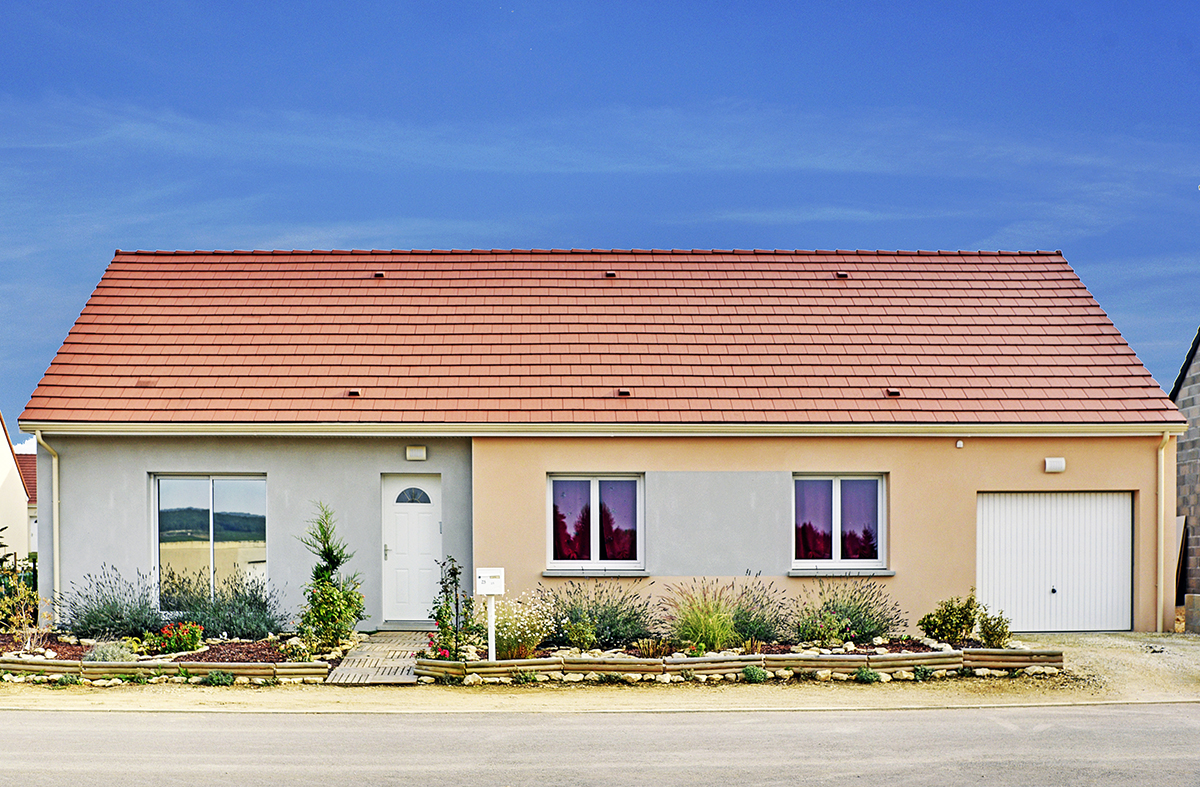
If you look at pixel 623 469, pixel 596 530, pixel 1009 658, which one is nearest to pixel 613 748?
pixel 1009 658

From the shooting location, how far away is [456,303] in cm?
1716

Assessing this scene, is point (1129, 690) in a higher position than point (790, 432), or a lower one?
lower

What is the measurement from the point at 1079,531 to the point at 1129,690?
4.03 meters

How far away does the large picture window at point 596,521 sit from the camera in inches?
578

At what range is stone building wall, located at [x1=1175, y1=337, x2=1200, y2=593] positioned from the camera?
57.6 feet

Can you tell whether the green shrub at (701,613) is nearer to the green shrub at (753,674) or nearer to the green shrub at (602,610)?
the green shrub at (602,610)

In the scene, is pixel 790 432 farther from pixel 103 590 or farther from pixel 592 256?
pixel 103 590

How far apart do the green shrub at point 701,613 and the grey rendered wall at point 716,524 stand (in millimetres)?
227

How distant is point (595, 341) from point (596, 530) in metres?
3.10

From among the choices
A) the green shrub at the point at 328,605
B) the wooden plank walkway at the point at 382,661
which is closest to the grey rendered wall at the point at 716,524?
the wooden plank walkway at the point at 382,661

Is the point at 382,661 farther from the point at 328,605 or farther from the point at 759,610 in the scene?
the point at 759,610

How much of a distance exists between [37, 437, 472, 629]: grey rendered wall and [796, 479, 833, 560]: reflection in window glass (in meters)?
4.64

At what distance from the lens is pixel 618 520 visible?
48.4 ft

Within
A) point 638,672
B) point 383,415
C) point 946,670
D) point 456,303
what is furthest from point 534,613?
point 456,303
